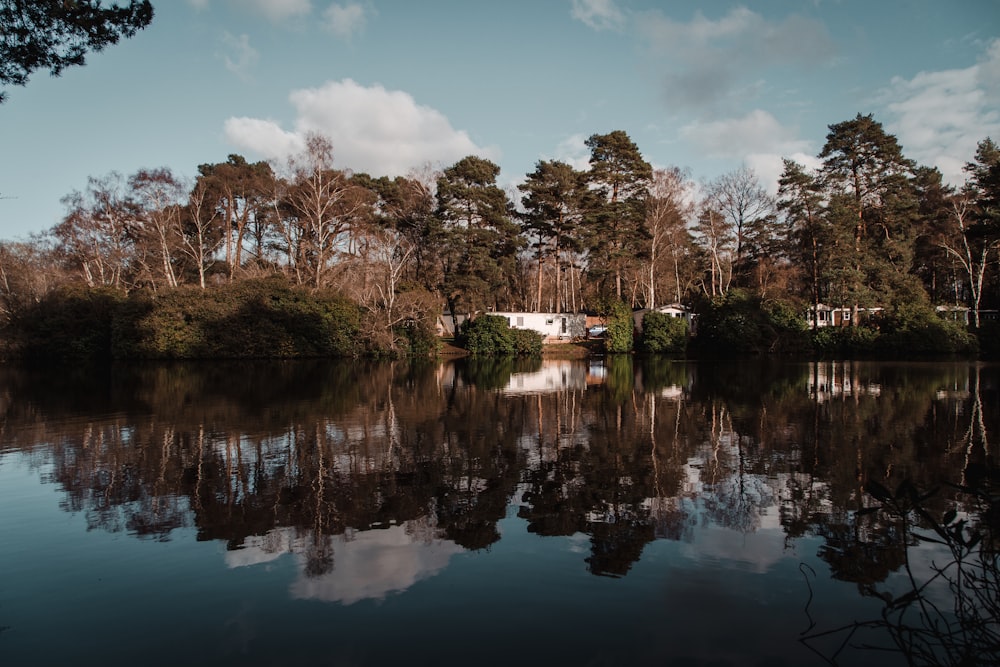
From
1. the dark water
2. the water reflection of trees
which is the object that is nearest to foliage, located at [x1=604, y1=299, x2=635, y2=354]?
the water reflection of trees

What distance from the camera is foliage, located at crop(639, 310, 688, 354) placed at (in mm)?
47125

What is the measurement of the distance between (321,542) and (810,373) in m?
27.3

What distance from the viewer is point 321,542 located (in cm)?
672

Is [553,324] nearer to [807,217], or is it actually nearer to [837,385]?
[807,217]

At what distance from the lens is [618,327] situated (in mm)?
47438

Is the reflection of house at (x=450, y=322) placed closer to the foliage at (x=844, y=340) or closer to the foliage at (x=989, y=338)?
the foliage at (x=844, y=340)

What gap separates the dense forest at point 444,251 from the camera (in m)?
41.4

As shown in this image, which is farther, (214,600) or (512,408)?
(512,408)

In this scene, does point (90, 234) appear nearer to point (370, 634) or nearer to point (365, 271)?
point (365, 271)

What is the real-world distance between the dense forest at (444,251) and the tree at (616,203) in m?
0.16

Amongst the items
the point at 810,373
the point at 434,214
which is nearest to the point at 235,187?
the point at 434,214

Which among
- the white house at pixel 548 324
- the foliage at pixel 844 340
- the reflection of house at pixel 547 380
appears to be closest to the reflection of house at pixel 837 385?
the reflection of house at pixel 547 380

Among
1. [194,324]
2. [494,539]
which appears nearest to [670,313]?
[194,324]

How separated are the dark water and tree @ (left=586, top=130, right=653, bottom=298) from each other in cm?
3369
